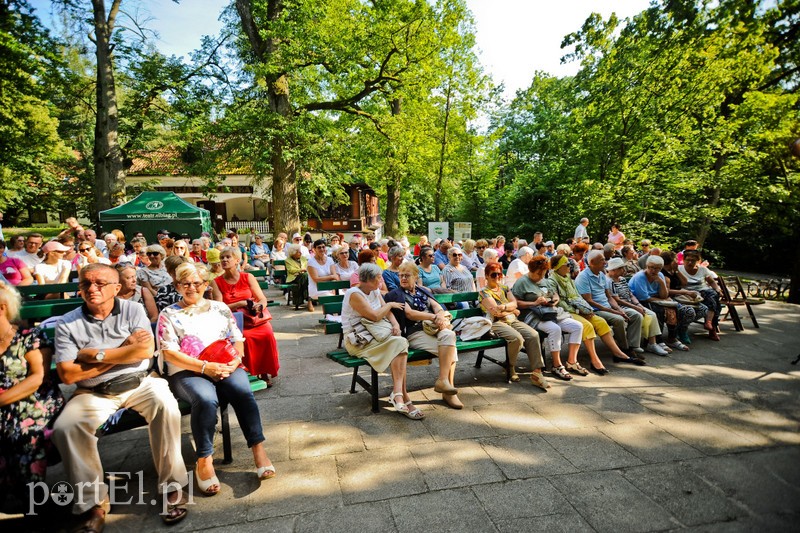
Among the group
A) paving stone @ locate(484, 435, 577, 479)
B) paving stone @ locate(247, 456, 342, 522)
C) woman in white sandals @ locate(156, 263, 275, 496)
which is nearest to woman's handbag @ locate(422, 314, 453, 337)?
paving stone @ locate(484, 435, 577, 479)

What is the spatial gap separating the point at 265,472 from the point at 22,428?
147 centimetres

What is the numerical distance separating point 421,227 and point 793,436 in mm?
36699

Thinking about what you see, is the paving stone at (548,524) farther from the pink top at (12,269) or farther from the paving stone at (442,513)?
the pink top at (12,269)

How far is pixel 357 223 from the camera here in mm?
28656

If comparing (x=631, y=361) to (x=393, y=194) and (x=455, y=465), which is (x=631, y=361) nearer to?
(x=455, y=465)

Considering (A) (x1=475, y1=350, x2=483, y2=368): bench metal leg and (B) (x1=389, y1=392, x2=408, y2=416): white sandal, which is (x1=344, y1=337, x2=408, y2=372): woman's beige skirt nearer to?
(B) (x1=389, y1=392, x2=408, y2=416): white sandal

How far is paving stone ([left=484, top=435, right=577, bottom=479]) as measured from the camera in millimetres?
2863

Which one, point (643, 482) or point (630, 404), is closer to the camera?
point (643, 482)

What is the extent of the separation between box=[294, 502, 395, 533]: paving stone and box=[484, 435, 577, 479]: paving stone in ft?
3.18

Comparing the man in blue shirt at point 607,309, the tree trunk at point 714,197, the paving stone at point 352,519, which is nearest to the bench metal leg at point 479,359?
the man in blue shirt at point 607,309

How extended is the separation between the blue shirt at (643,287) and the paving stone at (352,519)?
213 inches

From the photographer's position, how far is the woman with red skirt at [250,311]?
4160 millimetres

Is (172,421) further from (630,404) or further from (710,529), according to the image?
(630,404)

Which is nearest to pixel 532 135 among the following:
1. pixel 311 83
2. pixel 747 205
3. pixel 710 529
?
pixel 747 205
